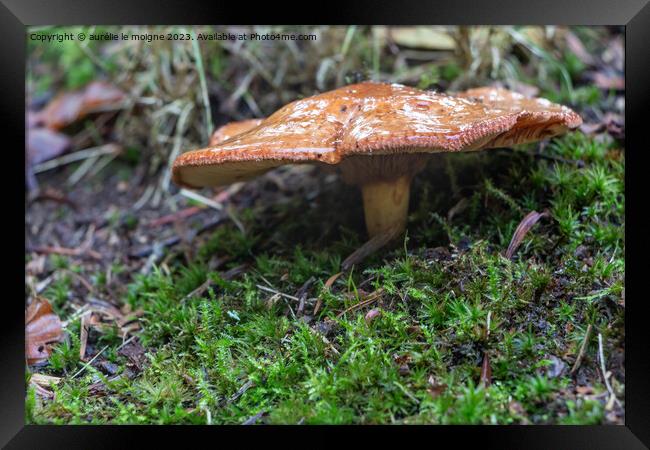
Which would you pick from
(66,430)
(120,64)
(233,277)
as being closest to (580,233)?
(233,277)

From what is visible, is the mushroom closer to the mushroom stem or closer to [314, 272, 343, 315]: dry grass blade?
the mushroom stem

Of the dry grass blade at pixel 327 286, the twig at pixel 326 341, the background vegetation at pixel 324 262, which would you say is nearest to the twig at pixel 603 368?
the background vegetation at pixel 324 262

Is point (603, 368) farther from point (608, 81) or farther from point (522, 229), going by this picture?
point (608, 81)

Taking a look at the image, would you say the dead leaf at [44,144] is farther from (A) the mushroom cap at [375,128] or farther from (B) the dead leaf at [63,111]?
(A) the mushroom cap at [375,128]

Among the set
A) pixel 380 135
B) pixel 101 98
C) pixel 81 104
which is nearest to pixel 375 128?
pixel 380 135

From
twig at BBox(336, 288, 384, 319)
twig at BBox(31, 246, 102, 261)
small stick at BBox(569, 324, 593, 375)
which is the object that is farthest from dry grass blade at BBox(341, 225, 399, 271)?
twig at BBox(31, 246, 102, 261)

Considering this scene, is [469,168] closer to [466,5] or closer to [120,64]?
[466,5]
